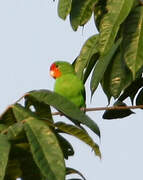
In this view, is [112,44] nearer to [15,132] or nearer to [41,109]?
[41,109]

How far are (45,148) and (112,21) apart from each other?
58cm

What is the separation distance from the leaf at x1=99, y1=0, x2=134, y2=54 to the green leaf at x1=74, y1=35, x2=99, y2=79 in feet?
1.91

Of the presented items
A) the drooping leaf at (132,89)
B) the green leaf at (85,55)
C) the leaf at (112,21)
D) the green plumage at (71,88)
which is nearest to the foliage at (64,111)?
the leaf at (112,21)

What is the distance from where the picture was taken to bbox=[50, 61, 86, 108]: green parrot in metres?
3.89

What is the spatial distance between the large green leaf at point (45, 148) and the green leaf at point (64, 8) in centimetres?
62

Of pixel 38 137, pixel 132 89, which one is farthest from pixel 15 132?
pixel 132 89

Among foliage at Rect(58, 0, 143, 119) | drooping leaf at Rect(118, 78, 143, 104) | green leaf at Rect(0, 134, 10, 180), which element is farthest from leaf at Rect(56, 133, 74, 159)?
drooping leaf at Rect(118, 78, 143, 104)

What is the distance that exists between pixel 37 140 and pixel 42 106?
273 mm

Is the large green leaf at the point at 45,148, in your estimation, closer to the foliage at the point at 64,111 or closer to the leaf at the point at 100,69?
the foliage at the point at 64,111

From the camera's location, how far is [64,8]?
6.97 ft

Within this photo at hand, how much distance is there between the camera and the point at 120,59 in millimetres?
2350

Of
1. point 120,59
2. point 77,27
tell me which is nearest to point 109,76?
point 120,59

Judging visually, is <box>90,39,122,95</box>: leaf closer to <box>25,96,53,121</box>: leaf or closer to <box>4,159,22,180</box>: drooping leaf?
<box>25,96,53,121</box>: leaf

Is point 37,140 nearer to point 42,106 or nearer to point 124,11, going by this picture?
point 42,106
